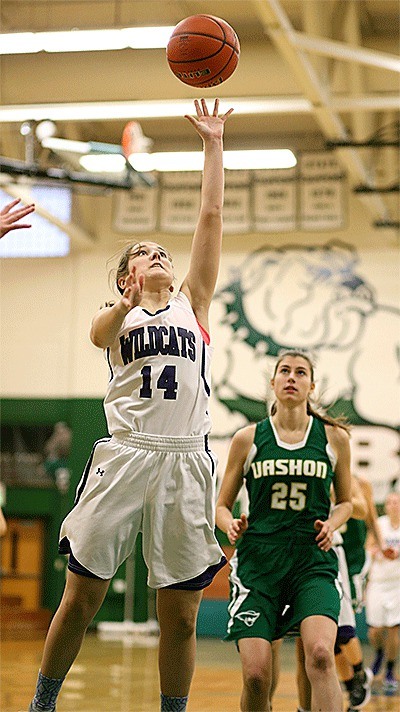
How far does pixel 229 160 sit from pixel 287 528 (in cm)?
910

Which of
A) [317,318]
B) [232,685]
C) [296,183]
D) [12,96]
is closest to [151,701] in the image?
[232,685]

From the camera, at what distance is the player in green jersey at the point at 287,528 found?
14.8 ft

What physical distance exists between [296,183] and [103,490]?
478 inches

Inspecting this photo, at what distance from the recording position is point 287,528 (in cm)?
490

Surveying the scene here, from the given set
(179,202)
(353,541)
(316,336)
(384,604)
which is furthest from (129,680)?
(179,202)

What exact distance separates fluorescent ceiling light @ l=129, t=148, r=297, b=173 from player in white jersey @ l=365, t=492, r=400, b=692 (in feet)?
15.1

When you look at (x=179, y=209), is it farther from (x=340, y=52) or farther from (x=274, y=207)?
(x=340, y=52)

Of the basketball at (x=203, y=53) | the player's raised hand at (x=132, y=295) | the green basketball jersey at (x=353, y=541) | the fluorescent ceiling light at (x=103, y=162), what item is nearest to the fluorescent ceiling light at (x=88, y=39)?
the fluorescent ceiling light at (x=103, y=162)

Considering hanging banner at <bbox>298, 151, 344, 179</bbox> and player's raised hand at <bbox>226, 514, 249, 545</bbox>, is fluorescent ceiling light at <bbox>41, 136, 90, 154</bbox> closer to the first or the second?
hanging banner at <bbox>298, 151, 344, 179</bbox>

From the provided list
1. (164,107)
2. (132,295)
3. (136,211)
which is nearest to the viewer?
(132,295)

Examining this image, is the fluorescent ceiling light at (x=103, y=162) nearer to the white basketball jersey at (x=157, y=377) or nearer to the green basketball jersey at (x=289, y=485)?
the green basketball jersey at (x=289, y=485)

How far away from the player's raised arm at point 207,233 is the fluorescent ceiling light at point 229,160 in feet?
29.0

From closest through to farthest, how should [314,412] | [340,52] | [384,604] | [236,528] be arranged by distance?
[236,528] < [314,412] < [340,52] < [384,604]

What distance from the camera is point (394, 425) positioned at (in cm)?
1492
